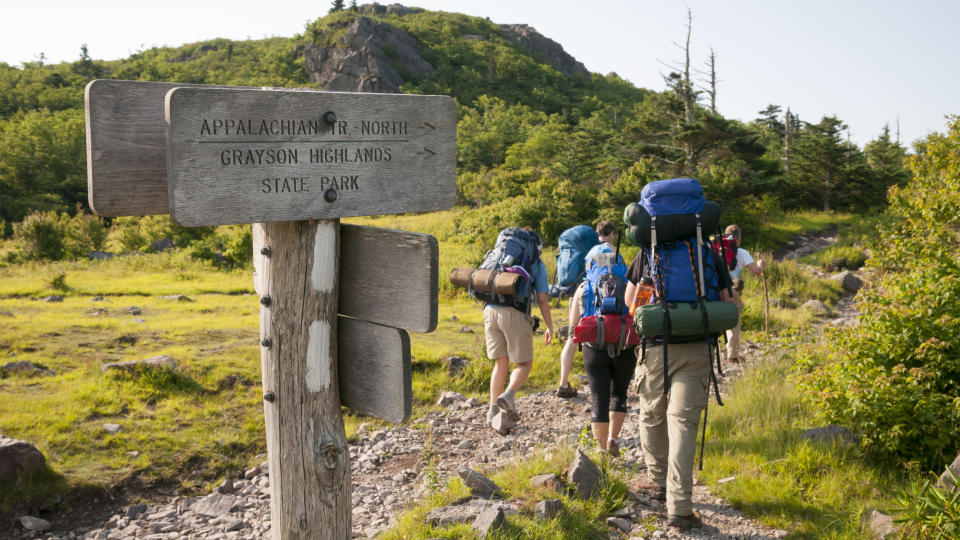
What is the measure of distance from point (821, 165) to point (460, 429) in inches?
1082

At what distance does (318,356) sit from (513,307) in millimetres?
3911

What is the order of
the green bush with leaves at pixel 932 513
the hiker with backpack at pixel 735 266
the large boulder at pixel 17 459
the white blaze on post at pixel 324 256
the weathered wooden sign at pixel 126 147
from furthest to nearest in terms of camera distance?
1. the hiker with backpack at pixel 735 266
2. the large boulder at pixel 17 459
3. the green bush with leaves at pixel 932 513
4. the white blaze on post at pixel 324 256
5. the weathered wooden sign at pixel 126 147

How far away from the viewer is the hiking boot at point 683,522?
398 cm

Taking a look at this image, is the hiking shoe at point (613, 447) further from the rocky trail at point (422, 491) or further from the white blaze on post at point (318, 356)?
the white blaze on post at point (318, 356)

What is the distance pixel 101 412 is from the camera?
638 cm

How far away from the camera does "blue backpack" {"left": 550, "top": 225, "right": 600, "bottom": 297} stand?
20.7 ft

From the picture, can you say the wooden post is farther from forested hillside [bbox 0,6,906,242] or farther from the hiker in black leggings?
forested hillside [bbox 0,6,906,242]

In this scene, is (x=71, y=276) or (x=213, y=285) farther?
(x=71, y=276)

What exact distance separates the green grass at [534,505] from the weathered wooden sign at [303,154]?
2.09 m

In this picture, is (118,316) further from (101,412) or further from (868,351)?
(868,351)

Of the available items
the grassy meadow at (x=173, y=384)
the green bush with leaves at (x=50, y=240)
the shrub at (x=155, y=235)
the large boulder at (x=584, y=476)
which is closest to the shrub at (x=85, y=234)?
the green bush with leaves at (x=50, y=240)

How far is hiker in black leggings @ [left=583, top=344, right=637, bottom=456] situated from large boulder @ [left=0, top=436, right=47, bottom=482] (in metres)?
4.38

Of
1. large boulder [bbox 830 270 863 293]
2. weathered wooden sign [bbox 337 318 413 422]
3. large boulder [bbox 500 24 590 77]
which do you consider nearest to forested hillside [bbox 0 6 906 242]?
large boulder [bbox 830 270 863 293]

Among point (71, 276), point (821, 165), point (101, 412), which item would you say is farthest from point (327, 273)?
point (821, 165)
